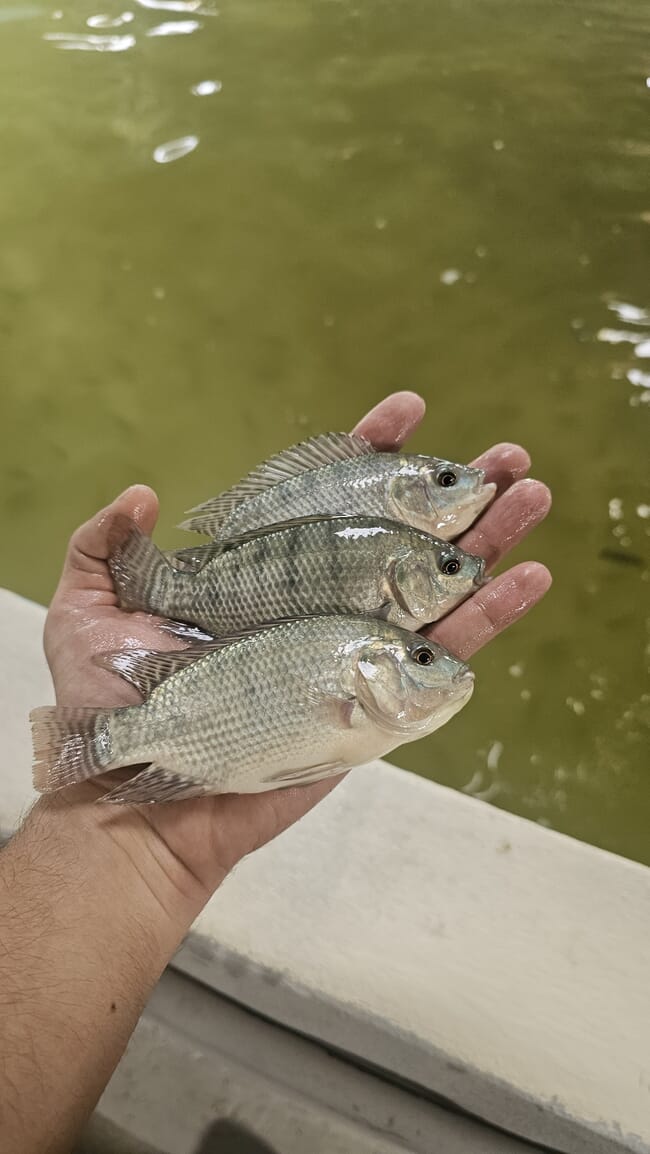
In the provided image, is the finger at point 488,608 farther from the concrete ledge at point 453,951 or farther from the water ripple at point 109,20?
the water ripple at point 109,20

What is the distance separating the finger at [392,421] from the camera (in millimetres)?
1925

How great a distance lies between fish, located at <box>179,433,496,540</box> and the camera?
5.39 ft

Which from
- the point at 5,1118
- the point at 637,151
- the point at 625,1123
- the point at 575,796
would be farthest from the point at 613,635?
the point at 637,151

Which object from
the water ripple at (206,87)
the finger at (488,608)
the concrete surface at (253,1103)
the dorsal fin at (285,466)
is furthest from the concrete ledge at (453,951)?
the water ripple at (206,87)

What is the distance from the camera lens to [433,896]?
1720 mm

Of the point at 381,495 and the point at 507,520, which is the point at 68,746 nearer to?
the point at 381,495

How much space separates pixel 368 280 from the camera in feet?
10.5

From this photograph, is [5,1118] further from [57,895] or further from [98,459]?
[98,459]

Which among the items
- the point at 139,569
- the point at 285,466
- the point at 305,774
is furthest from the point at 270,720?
the point at 285,466

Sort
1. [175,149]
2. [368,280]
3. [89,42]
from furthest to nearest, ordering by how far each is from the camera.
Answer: [89,42], [175,149], [368,280]

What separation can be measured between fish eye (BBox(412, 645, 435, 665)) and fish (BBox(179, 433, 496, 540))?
0.39 m

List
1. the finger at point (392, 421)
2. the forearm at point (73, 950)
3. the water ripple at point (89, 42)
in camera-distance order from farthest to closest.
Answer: the water ripple at point (89, 42)
the finger at point (392, 421)
the forearm at point (73, 950)

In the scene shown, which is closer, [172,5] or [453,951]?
[453,951]

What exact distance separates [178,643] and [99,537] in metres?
0.27
